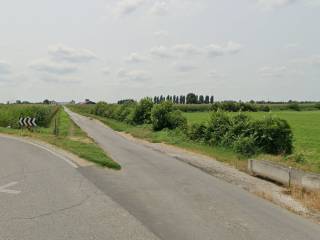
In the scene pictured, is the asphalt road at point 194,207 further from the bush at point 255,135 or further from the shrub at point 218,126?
the shrub at point 218,126

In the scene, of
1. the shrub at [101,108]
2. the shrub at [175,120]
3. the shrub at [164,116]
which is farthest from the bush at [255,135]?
the shrub at [101,108]

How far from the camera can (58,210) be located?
8219 millimetres

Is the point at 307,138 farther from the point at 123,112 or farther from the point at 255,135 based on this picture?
the point at 123,112

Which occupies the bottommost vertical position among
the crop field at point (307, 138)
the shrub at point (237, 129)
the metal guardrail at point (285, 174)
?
the crop field at point (307, 138)

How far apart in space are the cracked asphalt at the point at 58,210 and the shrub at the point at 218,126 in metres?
13.0

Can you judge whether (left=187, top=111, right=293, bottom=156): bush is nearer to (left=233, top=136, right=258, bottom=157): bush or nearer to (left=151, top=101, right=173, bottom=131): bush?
(left=233, top=136, right=258, bottom=157): bush

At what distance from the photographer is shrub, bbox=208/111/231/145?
2453 centimetres

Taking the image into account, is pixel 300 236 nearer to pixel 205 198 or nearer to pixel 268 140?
pixel 205 198

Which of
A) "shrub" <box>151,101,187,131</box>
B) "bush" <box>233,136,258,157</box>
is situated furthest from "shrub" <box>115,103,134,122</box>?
"bush" <box>233,136,258,157</box>

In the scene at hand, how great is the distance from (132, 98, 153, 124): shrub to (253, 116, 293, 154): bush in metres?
24.1

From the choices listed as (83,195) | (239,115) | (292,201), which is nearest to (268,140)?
(239,115)

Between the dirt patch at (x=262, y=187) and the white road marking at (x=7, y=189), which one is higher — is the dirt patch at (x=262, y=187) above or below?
below

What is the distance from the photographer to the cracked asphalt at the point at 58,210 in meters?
6.79

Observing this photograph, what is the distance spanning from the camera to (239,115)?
23.6 meters
